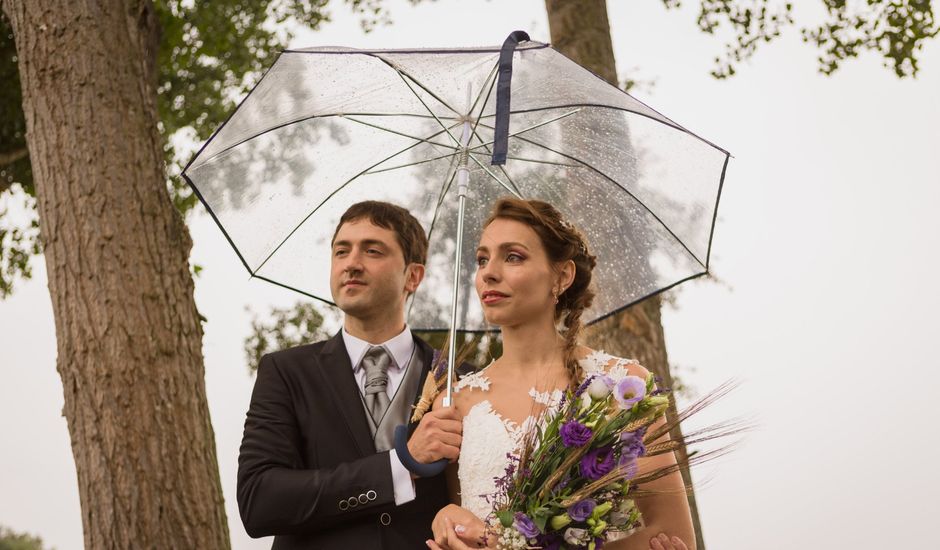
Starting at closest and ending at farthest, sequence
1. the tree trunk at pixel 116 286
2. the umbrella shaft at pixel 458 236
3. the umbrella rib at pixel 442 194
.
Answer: the umbrella shaft at pixel 458 236, the umbrella rib at pixel 442 194, the tree trunk at pixel 116 286

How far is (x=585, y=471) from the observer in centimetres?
284

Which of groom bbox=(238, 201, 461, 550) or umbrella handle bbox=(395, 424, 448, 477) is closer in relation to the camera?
umbrella handle bbox=(395, 424, 448, 477)

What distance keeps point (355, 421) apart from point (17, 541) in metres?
19.1

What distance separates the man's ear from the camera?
4091 millimetres

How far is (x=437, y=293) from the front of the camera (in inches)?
178

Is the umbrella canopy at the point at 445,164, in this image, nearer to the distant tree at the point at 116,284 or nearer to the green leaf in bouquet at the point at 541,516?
the green leaf in bouquet at the point at 541,516

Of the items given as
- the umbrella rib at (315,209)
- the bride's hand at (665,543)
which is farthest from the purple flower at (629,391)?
the umbrella rib at (315,209)

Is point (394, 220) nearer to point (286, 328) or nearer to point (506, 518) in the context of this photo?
point (506, 518)

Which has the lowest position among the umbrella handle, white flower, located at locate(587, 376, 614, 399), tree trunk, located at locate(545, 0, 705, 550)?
the umbrella handle

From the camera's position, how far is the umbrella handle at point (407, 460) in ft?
10.2

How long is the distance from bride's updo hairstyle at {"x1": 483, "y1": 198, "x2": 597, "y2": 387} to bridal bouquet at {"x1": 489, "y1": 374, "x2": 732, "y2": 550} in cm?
41

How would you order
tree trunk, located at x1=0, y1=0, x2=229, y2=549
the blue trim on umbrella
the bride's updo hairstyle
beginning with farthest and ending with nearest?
tree trunk, located at x1=0, y1=0, x2=229, y2=549 → the bride's updo hairstyle → the blue trim on umbrella

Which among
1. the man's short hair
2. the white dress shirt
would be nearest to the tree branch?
the man's short hair

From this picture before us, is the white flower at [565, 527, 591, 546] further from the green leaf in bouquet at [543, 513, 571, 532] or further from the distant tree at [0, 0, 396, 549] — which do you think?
the distant tree at [0, 0, 396, 549]
